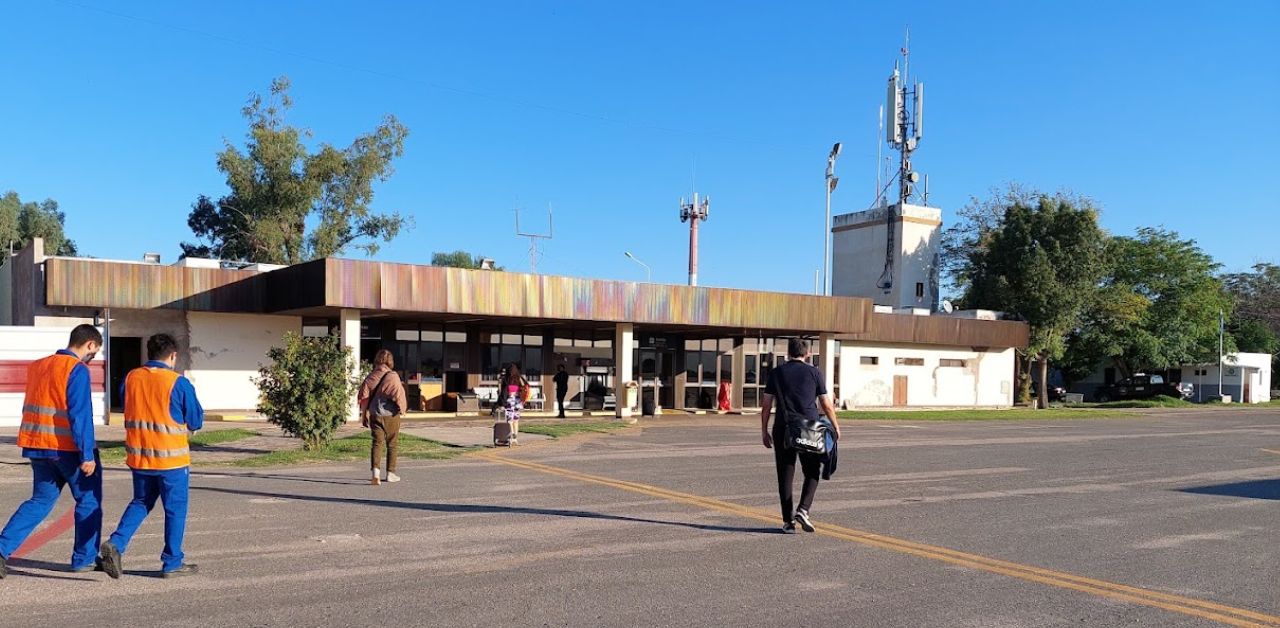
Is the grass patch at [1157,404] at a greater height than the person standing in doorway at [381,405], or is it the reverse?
the person standing in doorway at [381,405]

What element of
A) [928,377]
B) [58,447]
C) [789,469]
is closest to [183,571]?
[58,447]

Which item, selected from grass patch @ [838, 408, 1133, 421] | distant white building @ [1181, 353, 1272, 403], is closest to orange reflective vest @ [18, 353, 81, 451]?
grass patch @ [838, 408, 1133, 421]

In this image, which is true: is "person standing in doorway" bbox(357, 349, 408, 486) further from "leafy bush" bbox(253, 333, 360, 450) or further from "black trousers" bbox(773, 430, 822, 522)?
"black trousers" bbox(773, 430, 822, 522)

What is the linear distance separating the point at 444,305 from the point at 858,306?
14.7 meters

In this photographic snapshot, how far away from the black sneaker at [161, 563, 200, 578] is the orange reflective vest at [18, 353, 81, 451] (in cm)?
108

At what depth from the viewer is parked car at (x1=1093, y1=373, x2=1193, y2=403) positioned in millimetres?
58062

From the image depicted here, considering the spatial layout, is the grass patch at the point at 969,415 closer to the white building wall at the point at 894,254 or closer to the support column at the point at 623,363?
the support column at the point at 623,363

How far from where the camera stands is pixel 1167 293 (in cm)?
5631

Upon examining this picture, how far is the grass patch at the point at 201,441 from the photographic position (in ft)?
49.8

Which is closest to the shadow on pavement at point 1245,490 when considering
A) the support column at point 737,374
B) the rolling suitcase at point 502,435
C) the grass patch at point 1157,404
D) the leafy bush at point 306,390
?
the rolling suitcase at point 502,435

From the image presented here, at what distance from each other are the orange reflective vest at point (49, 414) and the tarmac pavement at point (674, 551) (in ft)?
3.12

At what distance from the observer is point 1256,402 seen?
58.5 metres

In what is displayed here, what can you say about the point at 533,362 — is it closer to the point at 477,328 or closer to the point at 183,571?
the point at 477,328

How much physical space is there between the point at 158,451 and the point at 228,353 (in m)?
21.2
